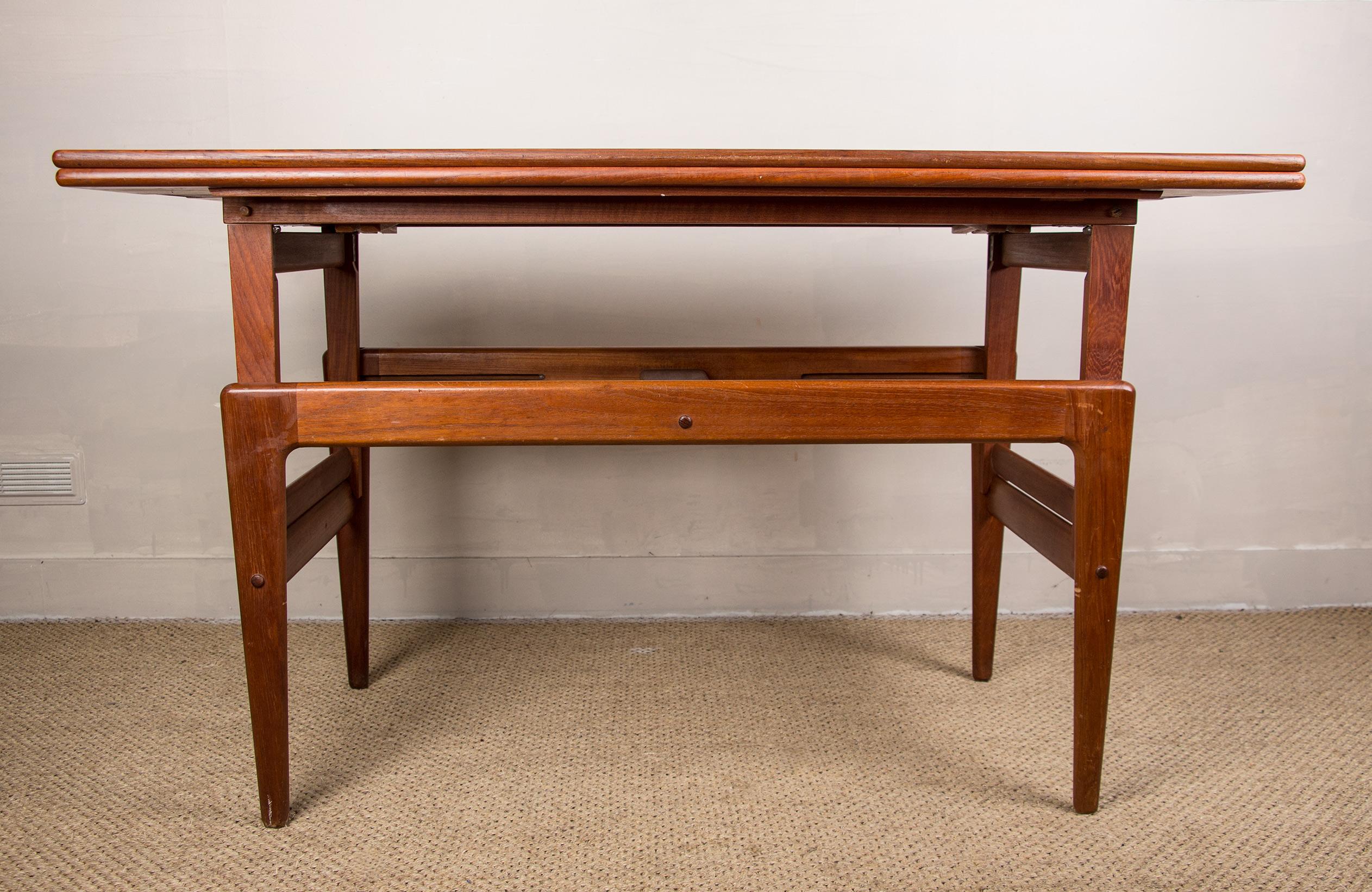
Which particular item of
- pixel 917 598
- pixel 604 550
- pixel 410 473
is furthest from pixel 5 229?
pixel 917 598

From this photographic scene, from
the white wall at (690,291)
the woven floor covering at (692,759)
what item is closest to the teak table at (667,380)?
the woven floor covering at (692,759)

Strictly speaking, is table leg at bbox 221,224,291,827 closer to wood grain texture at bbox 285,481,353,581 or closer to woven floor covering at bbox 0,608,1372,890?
wood grain texture at bbox 285,481,353,581

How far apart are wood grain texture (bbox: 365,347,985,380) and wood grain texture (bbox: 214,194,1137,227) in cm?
37

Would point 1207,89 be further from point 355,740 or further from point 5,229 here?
point 5,229

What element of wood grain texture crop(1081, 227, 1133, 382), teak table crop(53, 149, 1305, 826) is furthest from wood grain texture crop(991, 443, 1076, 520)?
wood grain texture crop(1081, 227, 1133, 382)

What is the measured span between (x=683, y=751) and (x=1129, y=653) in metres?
0.84

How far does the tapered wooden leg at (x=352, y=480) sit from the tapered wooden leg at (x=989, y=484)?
0.91m

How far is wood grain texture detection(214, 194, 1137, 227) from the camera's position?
1.06 m

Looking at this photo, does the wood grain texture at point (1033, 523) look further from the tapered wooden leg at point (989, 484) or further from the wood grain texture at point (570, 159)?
the wood grain texture at point (570, 159)

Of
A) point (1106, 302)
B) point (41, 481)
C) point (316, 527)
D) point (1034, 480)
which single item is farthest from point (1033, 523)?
point (41, 481)

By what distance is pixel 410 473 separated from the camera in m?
1.83

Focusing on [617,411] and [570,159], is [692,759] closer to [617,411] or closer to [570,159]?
[617,411]

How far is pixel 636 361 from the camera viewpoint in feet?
4.72

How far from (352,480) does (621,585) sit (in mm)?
579
